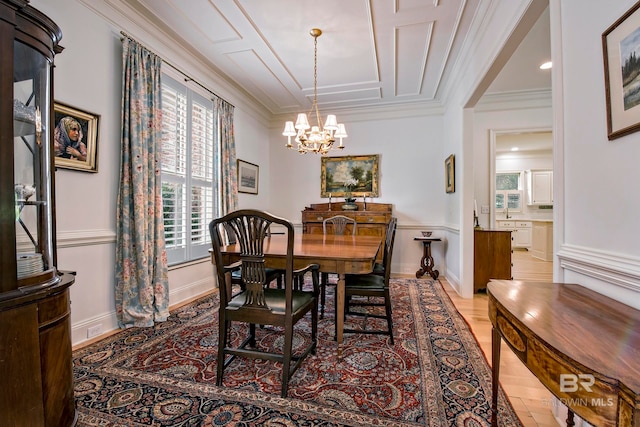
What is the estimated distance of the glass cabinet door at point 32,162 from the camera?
1.25 m

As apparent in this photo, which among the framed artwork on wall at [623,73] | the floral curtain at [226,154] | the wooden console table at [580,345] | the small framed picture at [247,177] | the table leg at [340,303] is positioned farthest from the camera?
the small framed picture at [247,177]

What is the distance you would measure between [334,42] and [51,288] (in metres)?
3.20

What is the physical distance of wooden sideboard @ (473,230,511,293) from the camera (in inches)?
146

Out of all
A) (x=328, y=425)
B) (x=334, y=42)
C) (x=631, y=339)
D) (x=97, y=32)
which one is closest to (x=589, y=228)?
(x=631, y=339)

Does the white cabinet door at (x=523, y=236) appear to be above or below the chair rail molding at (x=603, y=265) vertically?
below

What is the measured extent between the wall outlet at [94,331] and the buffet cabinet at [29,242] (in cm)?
117

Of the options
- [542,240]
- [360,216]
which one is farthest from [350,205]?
[542,240]

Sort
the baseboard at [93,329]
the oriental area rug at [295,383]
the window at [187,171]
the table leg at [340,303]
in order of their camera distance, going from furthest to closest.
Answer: the window at [187,171] < the baseboard at [93,329] < the table leg at [340,303] < the oriental area rug at [295,383]

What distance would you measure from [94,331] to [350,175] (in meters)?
4.15

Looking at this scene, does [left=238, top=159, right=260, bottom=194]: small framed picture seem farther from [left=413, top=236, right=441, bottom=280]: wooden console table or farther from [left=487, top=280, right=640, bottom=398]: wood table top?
[left=487, top=280, right=640, bottom=398]: wood table top

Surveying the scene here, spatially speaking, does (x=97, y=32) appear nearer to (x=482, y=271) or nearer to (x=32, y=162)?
(x=32, y=162)

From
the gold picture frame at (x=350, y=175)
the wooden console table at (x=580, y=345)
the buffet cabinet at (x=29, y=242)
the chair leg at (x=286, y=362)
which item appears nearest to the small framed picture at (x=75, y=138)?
the buffet cabinet at (x=29, y=242)

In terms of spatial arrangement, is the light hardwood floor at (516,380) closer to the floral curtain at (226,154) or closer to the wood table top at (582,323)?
the wood table top at (582,323)

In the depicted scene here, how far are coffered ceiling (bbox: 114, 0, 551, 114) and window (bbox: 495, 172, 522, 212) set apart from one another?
491 cm
